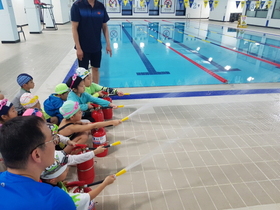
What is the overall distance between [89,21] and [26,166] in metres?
2.57

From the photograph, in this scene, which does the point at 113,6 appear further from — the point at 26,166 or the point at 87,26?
the point at 26,166

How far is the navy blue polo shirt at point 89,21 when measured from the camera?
2785mm

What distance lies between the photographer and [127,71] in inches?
217

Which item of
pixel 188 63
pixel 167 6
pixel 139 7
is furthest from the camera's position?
pixel 167 6

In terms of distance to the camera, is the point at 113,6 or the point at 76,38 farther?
the point at 113,6

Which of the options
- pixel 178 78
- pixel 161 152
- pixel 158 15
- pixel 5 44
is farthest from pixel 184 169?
pixel 158 15

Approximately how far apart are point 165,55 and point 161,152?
5.36m

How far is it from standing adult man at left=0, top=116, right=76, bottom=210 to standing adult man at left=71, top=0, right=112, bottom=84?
2.39 m

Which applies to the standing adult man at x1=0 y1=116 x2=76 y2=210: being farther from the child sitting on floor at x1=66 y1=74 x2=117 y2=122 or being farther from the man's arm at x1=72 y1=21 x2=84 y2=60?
the man's arm at x1=72 y1=21 x2=84 y2=60

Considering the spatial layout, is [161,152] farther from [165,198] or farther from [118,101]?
[118,101]

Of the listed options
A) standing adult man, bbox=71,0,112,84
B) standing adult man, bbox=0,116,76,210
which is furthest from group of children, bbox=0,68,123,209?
standing adult man, bbox=71,0,112,84

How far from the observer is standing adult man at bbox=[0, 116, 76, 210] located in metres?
0.70

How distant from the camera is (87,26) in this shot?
2.92 meters

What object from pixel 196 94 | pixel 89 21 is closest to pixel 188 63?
pixel 196 94
